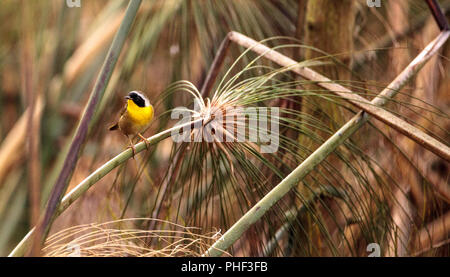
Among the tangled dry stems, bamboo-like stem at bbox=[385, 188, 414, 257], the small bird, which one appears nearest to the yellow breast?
the small bird

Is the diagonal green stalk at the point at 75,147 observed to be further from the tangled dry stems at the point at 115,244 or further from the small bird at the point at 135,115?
the small bird at the point at 135,115

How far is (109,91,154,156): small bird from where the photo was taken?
2.00 feet

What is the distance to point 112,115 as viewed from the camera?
2.88ft

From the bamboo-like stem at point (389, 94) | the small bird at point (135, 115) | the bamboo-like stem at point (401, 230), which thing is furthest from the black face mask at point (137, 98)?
the bamboo-like stem at point (401, 230)

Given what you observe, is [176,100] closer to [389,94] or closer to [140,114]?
[140,114]

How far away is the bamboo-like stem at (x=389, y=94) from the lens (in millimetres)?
504

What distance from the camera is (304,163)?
0.49 meters

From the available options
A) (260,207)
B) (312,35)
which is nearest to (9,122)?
(312,35)

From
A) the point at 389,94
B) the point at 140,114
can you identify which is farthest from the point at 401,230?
the point at 140,114

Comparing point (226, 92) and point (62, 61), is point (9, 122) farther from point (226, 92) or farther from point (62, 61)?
point (226, 92)

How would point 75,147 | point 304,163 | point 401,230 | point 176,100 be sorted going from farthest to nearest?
point 176,100, point 401,230, point 304,163, point 75,147

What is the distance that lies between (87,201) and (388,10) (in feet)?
2.10

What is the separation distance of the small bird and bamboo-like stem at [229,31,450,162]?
144mm

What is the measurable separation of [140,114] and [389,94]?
0.29m
